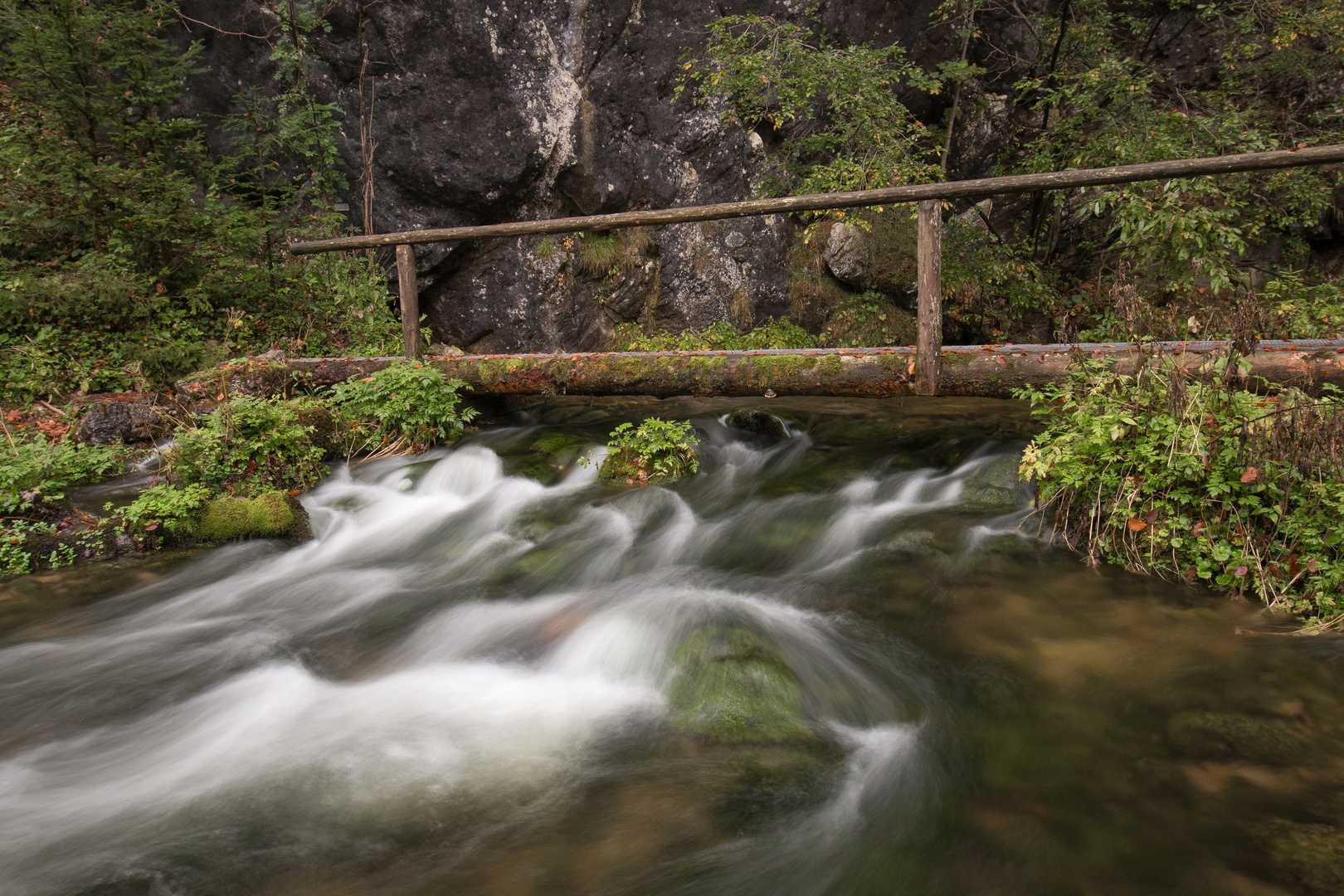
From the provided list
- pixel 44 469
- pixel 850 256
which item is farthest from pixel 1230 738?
pixel 850 256

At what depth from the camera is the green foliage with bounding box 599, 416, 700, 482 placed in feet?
19.6

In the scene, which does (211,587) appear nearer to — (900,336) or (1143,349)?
(1143,349)

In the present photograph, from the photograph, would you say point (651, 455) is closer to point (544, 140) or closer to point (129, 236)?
point (544, 140)

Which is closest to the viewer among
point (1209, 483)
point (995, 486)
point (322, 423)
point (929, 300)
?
point (1209, 483)

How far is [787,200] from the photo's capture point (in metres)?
5.70

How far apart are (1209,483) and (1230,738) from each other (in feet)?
4.83

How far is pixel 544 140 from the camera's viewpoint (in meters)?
10.7

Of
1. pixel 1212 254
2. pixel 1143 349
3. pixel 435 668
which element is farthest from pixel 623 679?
pixel 1212 254

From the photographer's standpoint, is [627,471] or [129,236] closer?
[627,471]

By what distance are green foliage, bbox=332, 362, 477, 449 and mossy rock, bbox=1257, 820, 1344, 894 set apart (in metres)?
6.14

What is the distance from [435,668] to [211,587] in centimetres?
194

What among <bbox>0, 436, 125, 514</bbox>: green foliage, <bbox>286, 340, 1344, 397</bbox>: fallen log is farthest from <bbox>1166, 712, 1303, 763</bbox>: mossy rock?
<bbox>0, 436, 125, 514</bbox>: green foliage

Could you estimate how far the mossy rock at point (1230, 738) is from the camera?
8.26 ft

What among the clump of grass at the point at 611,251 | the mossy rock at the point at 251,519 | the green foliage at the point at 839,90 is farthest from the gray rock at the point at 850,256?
the mossy rock at the point at 251,519
